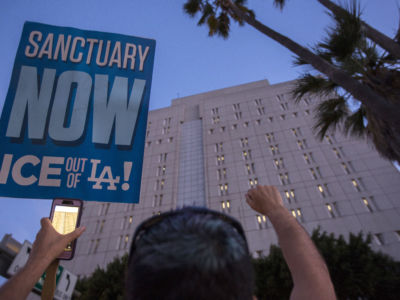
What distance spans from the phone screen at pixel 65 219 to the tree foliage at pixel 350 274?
47.5 ft

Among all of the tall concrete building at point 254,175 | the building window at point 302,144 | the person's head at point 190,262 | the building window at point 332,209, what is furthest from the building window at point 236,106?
the person's head at point 190,262

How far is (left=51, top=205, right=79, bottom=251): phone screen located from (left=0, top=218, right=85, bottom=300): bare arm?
0.72 ft

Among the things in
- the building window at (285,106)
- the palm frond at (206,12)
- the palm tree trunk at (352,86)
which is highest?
the building window at (285,106)

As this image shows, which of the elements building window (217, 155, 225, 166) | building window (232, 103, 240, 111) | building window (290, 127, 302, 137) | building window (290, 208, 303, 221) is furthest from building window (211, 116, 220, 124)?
building window (290, 208, 303, 221)

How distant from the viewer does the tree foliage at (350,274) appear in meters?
13.3

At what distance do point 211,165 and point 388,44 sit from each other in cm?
3590

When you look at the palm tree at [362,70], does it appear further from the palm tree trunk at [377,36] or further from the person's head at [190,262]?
the person's head at [190,262]

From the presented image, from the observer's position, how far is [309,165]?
35.4 metres

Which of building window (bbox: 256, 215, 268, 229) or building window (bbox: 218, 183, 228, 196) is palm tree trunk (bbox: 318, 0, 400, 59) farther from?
building window (bbox: 218, 183, 228, 196)

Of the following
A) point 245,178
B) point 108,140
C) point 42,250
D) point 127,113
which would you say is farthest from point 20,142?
point 245,178

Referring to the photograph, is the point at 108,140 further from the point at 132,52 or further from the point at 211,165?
the point at 211,165

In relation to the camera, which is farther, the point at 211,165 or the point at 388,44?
the point at 211,165

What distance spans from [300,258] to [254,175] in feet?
121

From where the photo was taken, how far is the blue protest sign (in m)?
2.29
